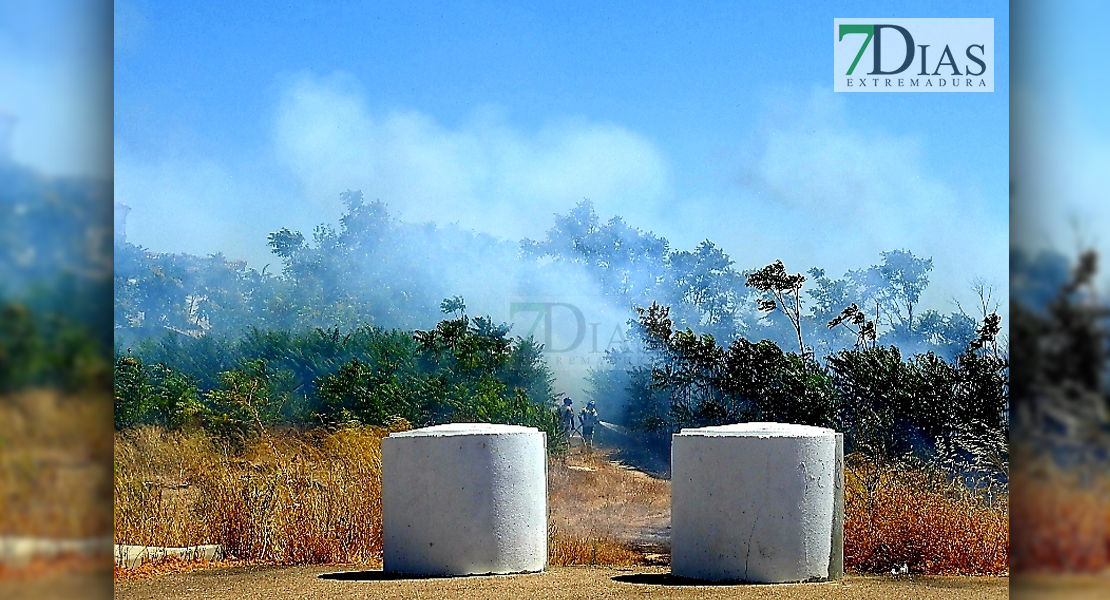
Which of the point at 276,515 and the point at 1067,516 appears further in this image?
the point at 276,515

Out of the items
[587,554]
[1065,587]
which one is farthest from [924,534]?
[1065,587]

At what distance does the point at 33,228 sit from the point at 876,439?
40.5ft

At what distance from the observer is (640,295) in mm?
17859

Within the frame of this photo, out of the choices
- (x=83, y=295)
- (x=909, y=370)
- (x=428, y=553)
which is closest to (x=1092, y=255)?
(x=83, y=295)

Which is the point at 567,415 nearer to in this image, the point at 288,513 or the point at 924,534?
the point at 288,513

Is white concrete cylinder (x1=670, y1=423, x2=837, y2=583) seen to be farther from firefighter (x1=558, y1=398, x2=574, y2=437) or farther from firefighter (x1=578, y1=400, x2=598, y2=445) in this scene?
firefighter (x1=578, y1=400, x2=598, y2=445)

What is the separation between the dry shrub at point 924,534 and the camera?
829 cm

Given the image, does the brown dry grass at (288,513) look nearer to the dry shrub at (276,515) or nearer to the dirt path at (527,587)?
the dry shrub at (276,515)

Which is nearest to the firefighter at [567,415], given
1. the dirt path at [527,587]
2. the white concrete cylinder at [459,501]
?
the dirt path at [527,587]

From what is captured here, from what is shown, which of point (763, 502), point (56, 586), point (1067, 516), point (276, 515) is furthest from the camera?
point (276, 515)

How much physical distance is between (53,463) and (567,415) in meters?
15.3

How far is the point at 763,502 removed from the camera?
7078 millimetres

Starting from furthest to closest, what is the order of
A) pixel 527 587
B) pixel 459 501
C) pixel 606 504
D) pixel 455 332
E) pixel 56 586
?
pixel 455 332, pixel 606 504, pixel 459 501, pixel 527 587, pixel 56 586

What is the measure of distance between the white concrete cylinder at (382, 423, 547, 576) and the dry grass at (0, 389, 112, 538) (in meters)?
5.71
